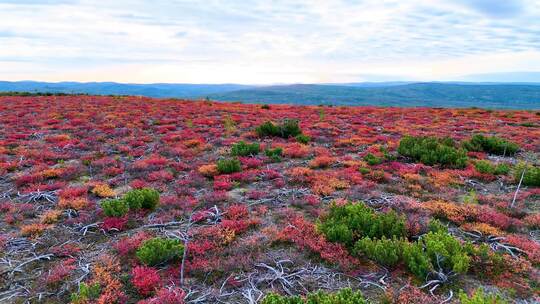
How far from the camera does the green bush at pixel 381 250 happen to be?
243 inches

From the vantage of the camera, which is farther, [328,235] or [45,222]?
[45,222]

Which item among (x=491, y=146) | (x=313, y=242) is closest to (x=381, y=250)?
(x=313, y=242)

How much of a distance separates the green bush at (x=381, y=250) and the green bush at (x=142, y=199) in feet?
16.2

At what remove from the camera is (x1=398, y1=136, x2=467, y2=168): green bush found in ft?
41.7

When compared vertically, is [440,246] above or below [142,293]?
above

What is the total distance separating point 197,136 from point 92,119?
9380mm

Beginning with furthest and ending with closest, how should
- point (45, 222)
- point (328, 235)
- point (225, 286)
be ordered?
point (45, 222)
point (328, 235)
point (225, 286)

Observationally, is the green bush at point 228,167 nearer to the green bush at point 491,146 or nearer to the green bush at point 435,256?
the green bush at point 435,256

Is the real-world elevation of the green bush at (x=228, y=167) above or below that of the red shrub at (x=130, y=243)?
above

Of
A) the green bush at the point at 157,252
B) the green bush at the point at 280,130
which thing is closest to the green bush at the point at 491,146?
the green bush at the point at 280,130

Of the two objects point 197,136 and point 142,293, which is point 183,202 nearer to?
point 142,293

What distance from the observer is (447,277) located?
5.80 metres

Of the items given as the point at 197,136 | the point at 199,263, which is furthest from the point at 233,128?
the point at 199,263

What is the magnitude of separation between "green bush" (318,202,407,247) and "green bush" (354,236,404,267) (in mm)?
343
